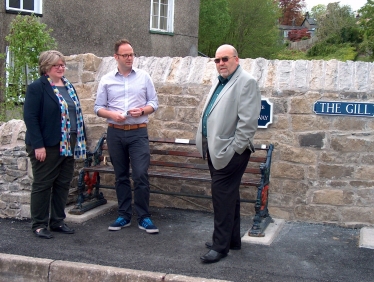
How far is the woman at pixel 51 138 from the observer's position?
195 inches

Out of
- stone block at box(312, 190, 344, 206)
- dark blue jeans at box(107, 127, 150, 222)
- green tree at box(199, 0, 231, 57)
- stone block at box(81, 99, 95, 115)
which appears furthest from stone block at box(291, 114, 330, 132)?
green tree at box(199, 0, 231, 57)

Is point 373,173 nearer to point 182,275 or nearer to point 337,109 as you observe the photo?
point 337,109

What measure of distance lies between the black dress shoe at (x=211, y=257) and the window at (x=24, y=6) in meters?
11.9

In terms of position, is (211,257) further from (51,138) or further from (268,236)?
(51,138)

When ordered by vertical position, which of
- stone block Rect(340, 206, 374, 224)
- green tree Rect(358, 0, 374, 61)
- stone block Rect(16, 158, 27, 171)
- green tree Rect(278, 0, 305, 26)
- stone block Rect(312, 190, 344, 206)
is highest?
green tree Rect(278, 0, 305, 26)

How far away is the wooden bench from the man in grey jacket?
2.96 ft

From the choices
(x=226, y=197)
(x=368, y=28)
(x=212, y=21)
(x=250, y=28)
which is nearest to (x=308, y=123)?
(x=226, y=197)

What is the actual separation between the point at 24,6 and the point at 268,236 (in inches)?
480

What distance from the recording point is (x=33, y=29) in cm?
850

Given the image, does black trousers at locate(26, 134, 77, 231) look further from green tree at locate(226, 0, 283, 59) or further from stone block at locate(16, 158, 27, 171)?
green tree at locate(226, 0, 283, 59)

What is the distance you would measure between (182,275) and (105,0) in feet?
47.7

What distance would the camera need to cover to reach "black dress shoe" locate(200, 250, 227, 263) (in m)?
4.46

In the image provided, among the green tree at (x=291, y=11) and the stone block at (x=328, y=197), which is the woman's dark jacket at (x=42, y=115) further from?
the green tree at (x=291, y=11)

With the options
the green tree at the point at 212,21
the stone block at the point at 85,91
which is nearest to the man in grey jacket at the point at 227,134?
the stone block at the point at 85,91
